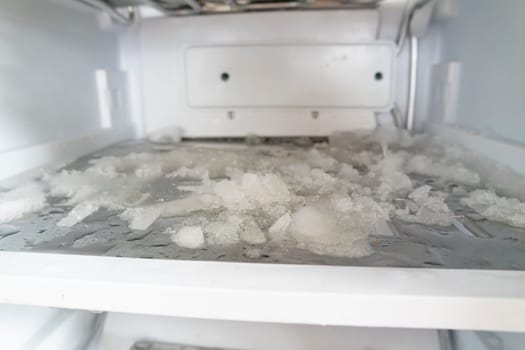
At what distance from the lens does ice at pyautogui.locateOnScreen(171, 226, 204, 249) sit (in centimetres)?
45

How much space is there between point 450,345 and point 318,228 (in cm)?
48

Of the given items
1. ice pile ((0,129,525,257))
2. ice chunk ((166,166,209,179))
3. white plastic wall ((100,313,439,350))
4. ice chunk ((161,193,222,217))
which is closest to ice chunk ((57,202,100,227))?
ice pile ((0,129,525,257))

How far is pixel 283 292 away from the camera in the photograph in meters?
0.34

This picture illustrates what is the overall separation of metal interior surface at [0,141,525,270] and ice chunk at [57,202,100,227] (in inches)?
0.4

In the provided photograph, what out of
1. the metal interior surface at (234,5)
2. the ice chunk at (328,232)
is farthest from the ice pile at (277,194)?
the metal interior surface at (234,5)

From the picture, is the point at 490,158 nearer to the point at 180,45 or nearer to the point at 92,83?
the point at 180,45

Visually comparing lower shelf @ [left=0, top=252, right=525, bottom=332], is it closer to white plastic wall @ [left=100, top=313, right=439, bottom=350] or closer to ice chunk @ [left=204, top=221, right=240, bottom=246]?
ice chunk @ [left=204, top=221, right=240, bottom=246]

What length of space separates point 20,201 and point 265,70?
2.71 ft

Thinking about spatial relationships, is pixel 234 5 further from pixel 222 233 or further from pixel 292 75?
pixel 222 233

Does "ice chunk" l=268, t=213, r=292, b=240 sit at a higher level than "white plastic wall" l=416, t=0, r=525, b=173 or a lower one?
lower

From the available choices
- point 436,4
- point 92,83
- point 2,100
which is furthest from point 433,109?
point 2,100

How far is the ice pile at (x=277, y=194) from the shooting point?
19.0 inches

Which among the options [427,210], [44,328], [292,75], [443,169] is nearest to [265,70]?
[292,75]

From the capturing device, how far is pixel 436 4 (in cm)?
115
